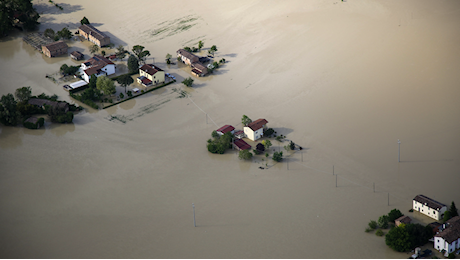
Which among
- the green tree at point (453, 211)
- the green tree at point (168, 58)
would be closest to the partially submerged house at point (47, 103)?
the green tree at point (168, 58)

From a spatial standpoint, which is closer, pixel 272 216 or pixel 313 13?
pixel 272 216

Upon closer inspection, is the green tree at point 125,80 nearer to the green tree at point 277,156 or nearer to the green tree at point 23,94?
the green tree at point 23,94

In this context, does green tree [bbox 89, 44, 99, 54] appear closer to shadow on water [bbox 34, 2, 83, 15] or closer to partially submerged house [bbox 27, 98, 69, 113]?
partially submerged house [bbox 27, 98, 69, 113]

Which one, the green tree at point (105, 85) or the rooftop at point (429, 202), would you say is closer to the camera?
the rooftop at point (429, 202)

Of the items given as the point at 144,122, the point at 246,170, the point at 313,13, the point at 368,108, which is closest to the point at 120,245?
the point at 246,170

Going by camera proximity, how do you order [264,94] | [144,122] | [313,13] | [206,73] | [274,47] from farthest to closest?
[313,13], [274,47], [206,73], [264,94], [144,122]

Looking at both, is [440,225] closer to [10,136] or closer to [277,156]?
[277,156]

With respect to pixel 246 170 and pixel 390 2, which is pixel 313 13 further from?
pixel 246 170

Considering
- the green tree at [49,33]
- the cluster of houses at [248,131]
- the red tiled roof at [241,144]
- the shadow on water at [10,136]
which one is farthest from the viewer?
the green tree at [49,33]

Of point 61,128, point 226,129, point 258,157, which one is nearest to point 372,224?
point 258,157
